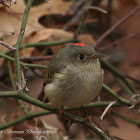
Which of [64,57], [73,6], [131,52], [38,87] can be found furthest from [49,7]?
[131,52]

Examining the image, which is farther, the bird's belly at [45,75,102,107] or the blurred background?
the blurred background

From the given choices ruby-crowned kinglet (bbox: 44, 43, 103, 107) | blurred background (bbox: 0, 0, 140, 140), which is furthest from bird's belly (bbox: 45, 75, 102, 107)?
blurred background (bbox: 0, 0, 140, 140)

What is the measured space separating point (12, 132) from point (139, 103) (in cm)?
114

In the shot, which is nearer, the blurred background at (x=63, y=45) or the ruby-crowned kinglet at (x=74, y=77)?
the ruby-crowned kinglet at (x=74, y=77)

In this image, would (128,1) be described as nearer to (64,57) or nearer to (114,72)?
(114,72)

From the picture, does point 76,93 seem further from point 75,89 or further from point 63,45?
point 63,45

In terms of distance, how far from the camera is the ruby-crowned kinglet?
7.00ft

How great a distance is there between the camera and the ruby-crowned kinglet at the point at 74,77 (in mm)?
2135

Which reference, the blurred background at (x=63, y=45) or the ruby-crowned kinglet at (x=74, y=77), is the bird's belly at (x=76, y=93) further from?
the blurred background at (x=63, y=45)

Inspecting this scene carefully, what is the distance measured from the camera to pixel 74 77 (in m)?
2.18

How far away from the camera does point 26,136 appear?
256 cm

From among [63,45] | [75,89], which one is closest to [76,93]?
[75,89]

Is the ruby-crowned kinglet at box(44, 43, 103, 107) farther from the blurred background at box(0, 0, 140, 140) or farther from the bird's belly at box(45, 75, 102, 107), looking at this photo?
the blurred background at box(0, 0, 140, 140)

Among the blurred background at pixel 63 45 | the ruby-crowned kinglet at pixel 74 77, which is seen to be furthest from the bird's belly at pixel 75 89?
the blurred background at pixel 63 45
